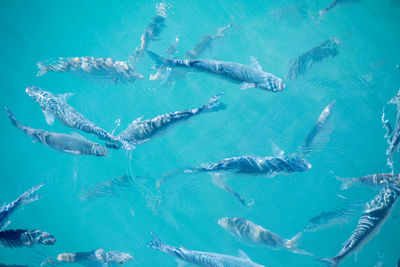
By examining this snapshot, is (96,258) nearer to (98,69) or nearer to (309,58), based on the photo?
(98,69)

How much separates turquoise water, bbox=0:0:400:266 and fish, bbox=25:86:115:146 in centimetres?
291

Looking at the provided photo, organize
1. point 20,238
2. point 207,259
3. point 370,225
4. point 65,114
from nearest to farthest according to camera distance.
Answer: point 370,225 < point 207,259 < point 20,238 < point 65,114

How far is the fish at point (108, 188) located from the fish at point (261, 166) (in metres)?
4.60

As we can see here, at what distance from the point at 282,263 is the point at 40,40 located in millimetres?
16278

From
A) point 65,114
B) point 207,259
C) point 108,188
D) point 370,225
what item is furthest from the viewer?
point 108,188

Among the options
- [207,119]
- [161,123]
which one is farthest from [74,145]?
[207,119]

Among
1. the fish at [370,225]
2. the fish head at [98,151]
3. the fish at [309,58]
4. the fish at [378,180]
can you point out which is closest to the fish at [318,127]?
the fish at [378,180]

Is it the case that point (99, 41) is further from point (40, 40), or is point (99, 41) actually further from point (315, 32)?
point (315, 32)

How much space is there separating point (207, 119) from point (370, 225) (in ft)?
21.1

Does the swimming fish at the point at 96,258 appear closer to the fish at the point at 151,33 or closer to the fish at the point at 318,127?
the fish at the point at 318,127

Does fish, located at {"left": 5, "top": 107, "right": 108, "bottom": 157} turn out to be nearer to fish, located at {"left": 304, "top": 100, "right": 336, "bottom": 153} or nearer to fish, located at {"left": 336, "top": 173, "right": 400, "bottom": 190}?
fish, located at {"left": 304, "top": 100, "right": 336, "bottom": 153}

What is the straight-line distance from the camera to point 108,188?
895cm

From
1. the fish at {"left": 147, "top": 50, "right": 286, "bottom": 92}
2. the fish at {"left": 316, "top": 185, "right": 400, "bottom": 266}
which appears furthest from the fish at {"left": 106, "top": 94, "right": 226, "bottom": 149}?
the fish at {"left": 316, "top": 185, "right": 400, "bottom": 266}

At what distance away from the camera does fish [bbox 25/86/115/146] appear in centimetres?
575
